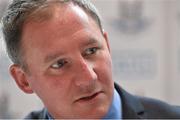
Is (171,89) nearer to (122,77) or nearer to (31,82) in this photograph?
(122,77)

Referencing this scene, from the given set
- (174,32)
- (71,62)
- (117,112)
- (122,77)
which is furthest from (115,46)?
(71,62)

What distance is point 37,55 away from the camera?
3.47 feet

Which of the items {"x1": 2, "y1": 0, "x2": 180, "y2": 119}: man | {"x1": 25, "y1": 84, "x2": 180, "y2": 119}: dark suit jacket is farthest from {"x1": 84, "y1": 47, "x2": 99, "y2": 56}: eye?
{"x1": 25, "y1": 84, "x2": 180, "y2": 119}: dark suit jacket

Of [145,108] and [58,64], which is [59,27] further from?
[145,108]

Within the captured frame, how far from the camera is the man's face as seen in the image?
3.27ft

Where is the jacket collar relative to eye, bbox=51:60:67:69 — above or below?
below

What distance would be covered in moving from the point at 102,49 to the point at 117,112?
0.21 metres

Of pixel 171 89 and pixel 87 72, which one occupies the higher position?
pixel 87 72

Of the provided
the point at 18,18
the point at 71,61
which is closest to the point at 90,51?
the point at 71,61

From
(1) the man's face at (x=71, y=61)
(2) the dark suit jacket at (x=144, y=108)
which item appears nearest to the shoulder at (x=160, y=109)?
(2) the dark suit jacket at (x=144, y=108)

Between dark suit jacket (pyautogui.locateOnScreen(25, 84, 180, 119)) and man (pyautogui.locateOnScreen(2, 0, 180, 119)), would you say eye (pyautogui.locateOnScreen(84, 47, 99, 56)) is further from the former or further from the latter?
dark suit jacket (pyautogui.locateOnScreen(25, 84, 180, 119))

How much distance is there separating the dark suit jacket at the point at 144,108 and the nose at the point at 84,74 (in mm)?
235

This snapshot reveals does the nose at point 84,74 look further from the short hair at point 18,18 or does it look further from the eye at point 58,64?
the short hair at point 18,18

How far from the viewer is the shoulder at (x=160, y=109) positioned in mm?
1159
